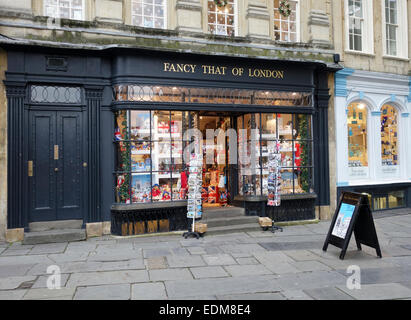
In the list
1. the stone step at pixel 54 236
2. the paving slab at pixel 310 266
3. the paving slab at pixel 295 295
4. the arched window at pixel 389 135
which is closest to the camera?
the paving slab at pixel 295 295

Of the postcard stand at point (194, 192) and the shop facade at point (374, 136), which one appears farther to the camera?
the shop facade at point (374, 136)

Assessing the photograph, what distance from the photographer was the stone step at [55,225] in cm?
821

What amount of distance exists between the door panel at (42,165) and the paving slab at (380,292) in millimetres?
6720

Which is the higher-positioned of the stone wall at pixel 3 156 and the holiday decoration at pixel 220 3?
the holiday decoration at pixel 220 3

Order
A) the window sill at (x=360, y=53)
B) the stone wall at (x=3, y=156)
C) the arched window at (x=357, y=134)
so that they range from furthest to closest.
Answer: the arched window at (x=357, y=134)
the window sill at (x=360, y=53)
the stone wall at (x=3, y=156)

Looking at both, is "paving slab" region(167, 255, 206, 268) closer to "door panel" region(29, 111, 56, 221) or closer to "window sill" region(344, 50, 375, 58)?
"door panel" region(29, 111, 56, 221)

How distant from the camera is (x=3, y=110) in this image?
8.10m

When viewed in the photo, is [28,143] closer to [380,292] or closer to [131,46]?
[131,46]

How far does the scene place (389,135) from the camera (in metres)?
12.3

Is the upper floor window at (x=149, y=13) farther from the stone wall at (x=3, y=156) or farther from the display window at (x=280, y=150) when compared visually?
the display window at (x=280, y=150)

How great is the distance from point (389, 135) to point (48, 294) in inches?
464

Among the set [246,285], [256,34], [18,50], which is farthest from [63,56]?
[246,285]

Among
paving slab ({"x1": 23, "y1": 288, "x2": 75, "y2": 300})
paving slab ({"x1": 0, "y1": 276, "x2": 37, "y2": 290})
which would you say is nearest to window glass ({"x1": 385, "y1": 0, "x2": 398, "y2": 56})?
paving slab ({"x1": 23, "y1": 288, "x2": 75, "y2": 300})

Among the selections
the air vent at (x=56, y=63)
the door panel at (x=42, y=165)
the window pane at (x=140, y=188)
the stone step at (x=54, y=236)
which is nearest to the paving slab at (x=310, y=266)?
Answer: the window pane at (x=140, y=188)
